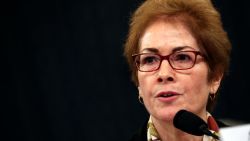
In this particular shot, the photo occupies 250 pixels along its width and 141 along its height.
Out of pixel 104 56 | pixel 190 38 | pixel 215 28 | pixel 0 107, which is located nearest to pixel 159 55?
pixel 190 38

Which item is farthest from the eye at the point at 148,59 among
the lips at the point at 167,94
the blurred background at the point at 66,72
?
the blurred background at the point at 66,72

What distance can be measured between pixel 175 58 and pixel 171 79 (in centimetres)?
8

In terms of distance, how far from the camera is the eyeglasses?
4.75 feet

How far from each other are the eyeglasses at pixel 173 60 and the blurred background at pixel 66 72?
56.2 inches

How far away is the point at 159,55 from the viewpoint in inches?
57.4

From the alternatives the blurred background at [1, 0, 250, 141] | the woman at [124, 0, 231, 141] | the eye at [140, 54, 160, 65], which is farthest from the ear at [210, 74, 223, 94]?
the blurred background at [1, 0, 250, 141]

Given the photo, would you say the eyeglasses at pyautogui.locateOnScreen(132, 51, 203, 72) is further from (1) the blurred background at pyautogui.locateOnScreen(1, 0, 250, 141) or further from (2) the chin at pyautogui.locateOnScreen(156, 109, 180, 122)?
(1) the blurred background at pyautogui.locateOnScreen(1, 0, 250, 141)

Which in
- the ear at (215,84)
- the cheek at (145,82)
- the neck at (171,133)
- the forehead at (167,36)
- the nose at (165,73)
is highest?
the forehead at (167,36)

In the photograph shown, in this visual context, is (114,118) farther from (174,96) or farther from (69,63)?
(174,96)

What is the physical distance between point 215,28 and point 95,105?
5.04 feet

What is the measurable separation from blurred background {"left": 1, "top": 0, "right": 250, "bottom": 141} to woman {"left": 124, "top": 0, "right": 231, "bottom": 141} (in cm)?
131

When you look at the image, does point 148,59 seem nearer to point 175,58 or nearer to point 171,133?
point 175,58

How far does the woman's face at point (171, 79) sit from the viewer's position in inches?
55.7

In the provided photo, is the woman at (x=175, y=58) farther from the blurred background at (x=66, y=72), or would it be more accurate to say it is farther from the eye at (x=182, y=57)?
the blurred background at (x=66, y=72)
